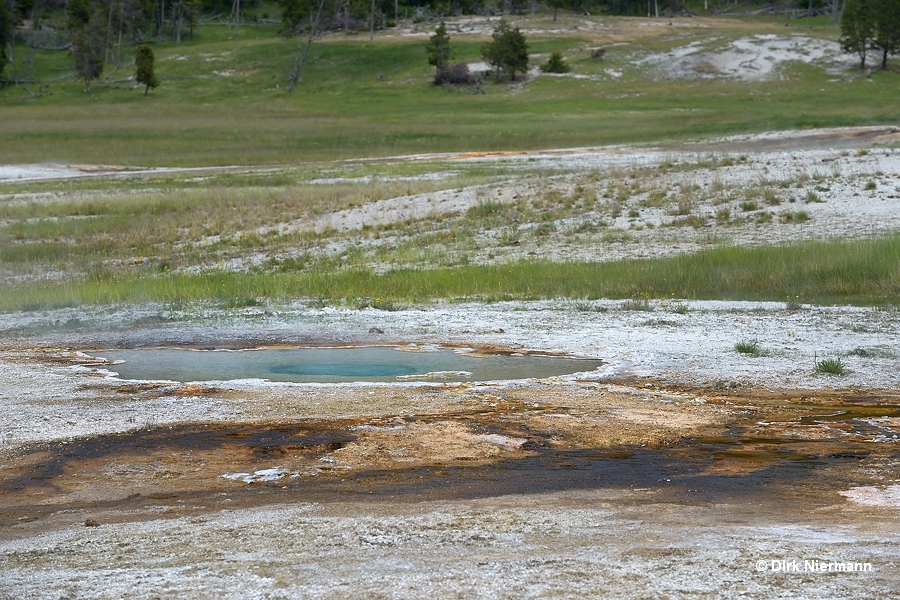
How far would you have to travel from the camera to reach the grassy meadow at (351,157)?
1809cm

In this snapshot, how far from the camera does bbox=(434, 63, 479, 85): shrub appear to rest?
272 ft

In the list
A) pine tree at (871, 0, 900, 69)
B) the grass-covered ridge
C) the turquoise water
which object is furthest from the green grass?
the turquoise water

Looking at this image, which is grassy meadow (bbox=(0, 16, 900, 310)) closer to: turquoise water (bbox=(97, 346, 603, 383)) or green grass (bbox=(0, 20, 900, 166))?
green grass (bbox=(0, 20, 900, 166))

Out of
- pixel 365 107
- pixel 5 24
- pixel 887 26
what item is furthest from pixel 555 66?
pixel 5 24

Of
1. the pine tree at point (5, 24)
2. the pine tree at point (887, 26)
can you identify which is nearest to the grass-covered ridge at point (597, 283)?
the pine tree at point (887, 26)

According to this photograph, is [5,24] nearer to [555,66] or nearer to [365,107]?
[365,107]

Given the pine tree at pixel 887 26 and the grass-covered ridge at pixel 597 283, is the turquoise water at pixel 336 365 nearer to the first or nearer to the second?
the grass-covered ridge at pixel 597 283

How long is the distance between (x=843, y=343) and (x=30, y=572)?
9.67 meters

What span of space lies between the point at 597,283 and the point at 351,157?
1225 inches

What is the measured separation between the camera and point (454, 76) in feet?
272

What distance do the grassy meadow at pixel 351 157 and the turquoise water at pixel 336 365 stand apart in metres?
3.52

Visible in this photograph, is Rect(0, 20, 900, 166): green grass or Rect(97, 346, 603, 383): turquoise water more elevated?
Rect(0, 20, 900, 166): green grass

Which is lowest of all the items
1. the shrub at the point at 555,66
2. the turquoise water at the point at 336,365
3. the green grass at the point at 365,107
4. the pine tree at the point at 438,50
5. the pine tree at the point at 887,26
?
the turquoise water at the point at 336,365

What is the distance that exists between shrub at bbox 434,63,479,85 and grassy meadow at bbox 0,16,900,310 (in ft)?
7.21
